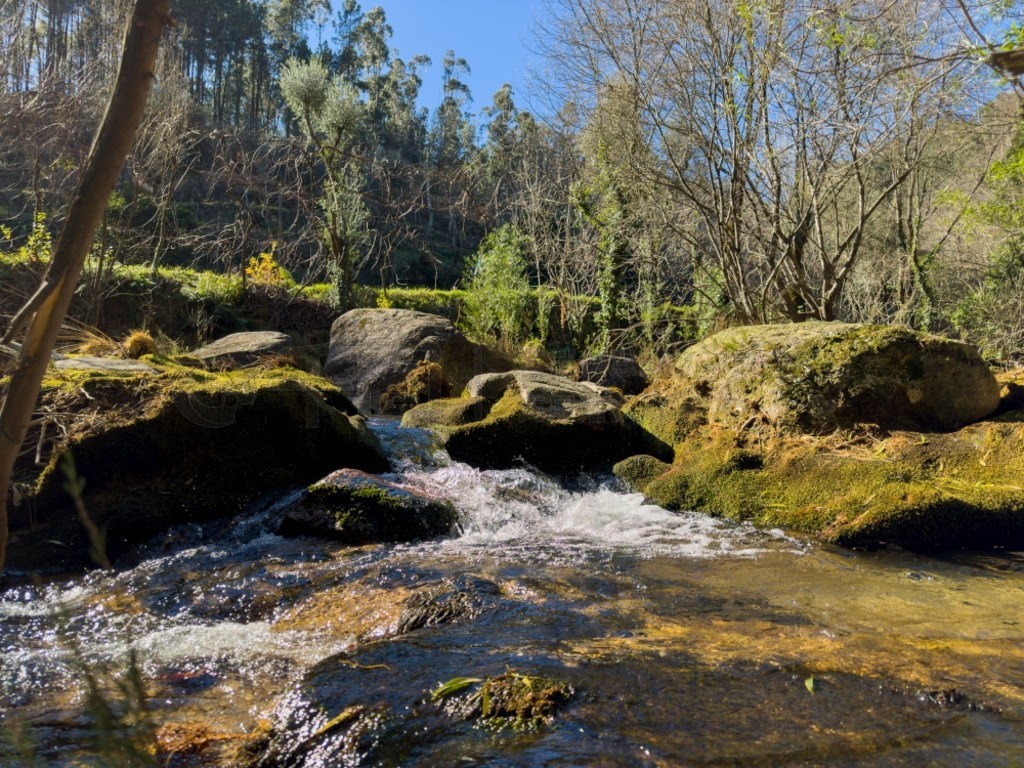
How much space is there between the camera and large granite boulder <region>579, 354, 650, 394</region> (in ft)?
41.4

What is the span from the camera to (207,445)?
612 cm

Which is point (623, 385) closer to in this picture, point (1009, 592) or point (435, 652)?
point (1009, 592)

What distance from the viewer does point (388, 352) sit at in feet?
39.8

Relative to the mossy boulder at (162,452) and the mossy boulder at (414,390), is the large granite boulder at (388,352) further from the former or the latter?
the mossy boulder at (162,452)

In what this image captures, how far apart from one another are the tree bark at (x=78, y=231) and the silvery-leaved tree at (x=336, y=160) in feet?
53.2

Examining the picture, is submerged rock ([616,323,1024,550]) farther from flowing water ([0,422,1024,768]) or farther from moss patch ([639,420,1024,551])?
flowing water ([0,422,1024,768])

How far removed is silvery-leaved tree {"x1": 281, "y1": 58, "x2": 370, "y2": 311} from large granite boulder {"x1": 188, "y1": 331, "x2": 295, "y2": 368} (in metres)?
4.93

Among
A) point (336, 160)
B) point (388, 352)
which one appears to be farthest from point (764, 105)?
point (336, 160)

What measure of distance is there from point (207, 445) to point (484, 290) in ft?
35.2

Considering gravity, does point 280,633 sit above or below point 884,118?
below

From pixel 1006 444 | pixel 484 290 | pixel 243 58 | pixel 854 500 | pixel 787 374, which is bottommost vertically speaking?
pixel 854 500

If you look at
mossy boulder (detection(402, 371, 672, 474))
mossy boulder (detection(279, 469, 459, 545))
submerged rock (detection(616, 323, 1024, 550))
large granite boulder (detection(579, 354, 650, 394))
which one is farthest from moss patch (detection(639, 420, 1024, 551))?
large granite boulder (detection(579, 354, 650, 394))

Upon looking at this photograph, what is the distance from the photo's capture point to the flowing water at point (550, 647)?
2.40 meters

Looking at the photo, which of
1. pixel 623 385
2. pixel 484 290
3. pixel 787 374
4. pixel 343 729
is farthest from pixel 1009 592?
pixel 484 290
